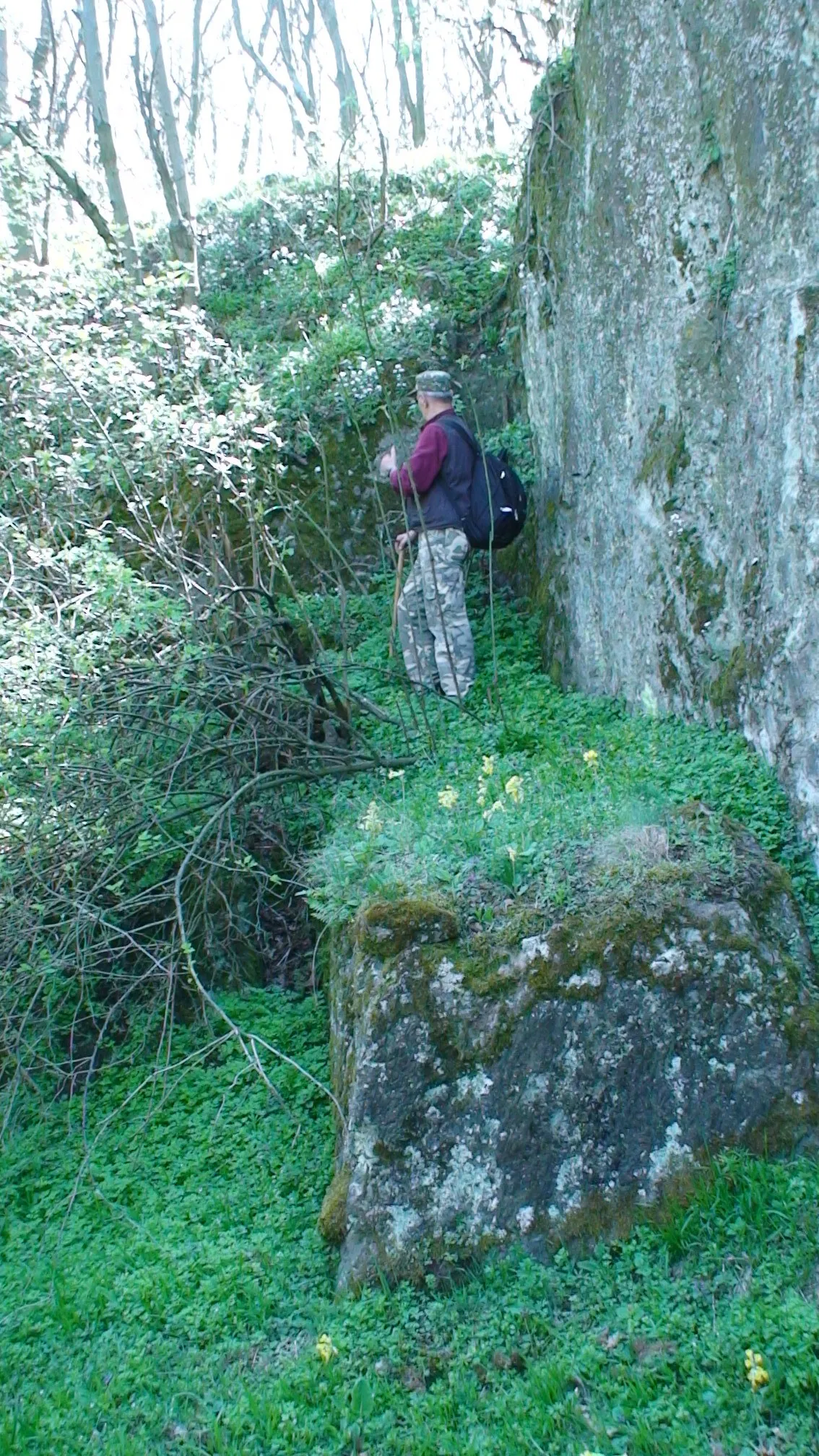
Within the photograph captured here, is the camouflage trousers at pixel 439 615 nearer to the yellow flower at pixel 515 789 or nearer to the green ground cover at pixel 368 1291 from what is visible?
the green ground cover at pixel 368 1291

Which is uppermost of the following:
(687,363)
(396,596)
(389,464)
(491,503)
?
(687,363)

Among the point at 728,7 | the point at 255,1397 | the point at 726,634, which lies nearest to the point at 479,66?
the point at 728,7

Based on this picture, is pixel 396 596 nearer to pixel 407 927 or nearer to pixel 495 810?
pixel 495 810

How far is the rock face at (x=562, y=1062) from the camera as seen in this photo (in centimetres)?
431

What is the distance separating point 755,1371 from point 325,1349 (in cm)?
142

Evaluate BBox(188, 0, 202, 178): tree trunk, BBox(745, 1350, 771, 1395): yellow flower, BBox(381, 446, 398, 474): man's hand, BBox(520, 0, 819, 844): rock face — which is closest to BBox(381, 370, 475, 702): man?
BBox(381, 446, 398, 474): man's hand

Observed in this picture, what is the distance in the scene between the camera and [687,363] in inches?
262

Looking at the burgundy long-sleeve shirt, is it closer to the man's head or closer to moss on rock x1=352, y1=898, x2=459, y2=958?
the man's head

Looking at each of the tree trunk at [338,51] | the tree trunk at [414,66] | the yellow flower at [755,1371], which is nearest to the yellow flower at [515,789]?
the yellow flower at [755,1371]

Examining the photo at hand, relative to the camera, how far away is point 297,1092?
18.7ft

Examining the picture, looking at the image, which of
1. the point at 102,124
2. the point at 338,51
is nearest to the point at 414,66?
the point at 338,51

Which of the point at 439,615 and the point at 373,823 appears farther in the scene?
the point at 439,615

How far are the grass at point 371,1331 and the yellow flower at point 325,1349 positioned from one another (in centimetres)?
2

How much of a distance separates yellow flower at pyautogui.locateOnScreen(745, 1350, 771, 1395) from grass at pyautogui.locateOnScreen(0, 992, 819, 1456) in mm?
28
